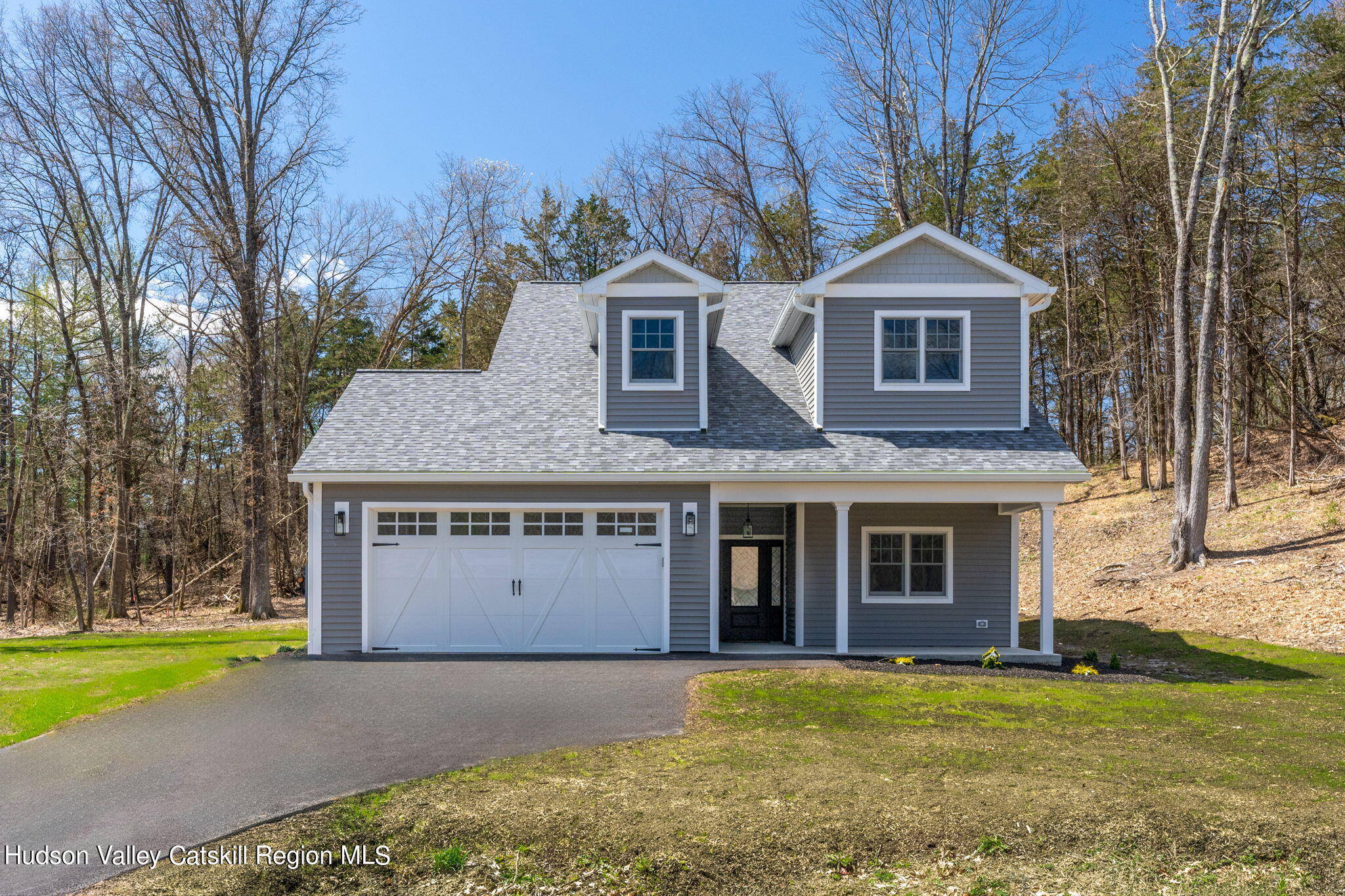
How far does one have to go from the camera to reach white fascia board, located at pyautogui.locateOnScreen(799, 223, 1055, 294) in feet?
44.9

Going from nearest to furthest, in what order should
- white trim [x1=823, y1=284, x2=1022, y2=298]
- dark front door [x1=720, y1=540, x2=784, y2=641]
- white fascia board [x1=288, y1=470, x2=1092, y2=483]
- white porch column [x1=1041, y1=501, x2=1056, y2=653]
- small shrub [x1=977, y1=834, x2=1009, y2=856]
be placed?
small shrub [x1=977, y1=834, x2=1009, y2=856] → white fascia board [x1=288, y1=470, x2=1092, y2=483] → white porch column [x1=1041, y1=501, x2=1056, y2=653] → white trim [x1=823, y1=284, x2=1022, y2=298] → dark front door [x1=720, y1=540, x2=784, y2=641]

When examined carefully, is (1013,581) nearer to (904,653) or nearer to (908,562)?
(908,562)

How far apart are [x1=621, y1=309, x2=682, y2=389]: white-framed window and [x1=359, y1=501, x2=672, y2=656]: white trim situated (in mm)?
2079

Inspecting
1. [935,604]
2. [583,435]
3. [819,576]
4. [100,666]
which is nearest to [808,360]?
[819,576]

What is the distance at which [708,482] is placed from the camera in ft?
42.5

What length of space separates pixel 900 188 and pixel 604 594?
18240mm

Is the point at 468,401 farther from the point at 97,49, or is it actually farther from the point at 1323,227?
the point at 1323,227

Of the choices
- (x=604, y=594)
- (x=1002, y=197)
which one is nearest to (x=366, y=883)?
(x=604, y=594)

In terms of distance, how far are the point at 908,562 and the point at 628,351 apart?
5423mm

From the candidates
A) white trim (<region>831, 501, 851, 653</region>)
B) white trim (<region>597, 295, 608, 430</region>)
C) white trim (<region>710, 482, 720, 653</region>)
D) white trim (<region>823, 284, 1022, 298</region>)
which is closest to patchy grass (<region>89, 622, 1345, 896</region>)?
white trim (<region>831, 501, 851, 653</region>)

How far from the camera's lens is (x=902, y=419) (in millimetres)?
13953

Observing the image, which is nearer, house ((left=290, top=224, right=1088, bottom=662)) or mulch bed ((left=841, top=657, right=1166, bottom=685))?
mulch bed ((left=841, top=657, right=1166, bottom=685))

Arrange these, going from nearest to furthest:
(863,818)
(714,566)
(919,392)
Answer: (863,818), (714,566), (919,392)

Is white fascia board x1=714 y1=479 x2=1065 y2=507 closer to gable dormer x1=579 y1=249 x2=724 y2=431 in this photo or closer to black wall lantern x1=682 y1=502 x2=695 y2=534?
black wall lantern x1=682 y1=502 x2=695 y2=534
